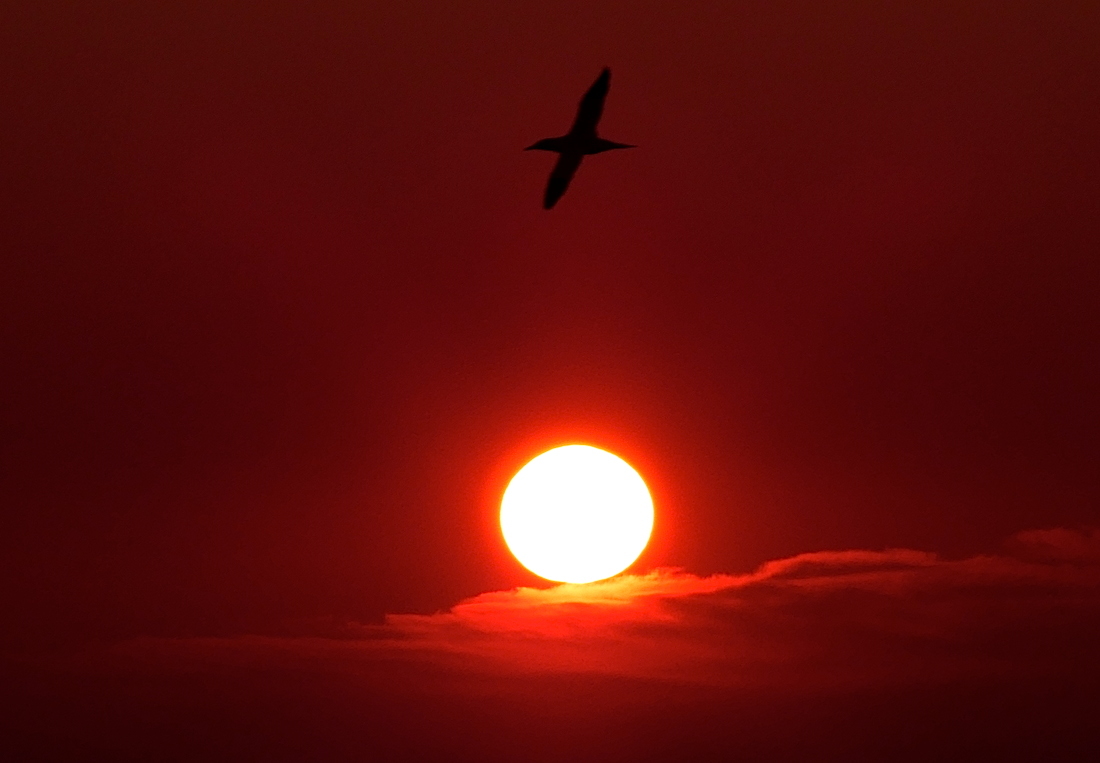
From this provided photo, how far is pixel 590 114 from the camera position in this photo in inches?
1161

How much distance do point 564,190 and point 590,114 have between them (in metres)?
1.69

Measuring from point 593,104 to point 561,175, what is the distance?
66.3 inches

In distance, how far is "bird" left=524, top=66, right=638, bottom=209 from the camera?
29.3 metres

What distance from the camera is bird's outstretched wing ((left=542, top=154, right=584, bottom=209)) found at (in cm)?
3048

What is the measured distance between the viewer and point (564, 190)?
30719 mm

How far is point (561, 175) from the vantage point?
3059 cm

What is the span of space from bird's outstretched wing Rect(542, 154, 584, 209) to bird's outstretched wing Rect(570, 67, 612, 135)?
0.86 metres

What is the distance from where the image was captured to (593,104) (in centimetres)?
2931

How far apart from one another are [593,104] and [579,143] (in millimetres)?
958

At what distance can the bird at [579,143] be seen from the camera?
2927 centimetres

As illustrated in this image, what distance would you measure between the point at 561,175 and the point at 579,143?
2.42 feet

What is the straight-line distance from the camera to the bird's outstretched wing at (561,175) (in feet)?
100

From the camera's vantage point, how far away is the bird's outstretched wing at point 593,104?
2923cm
